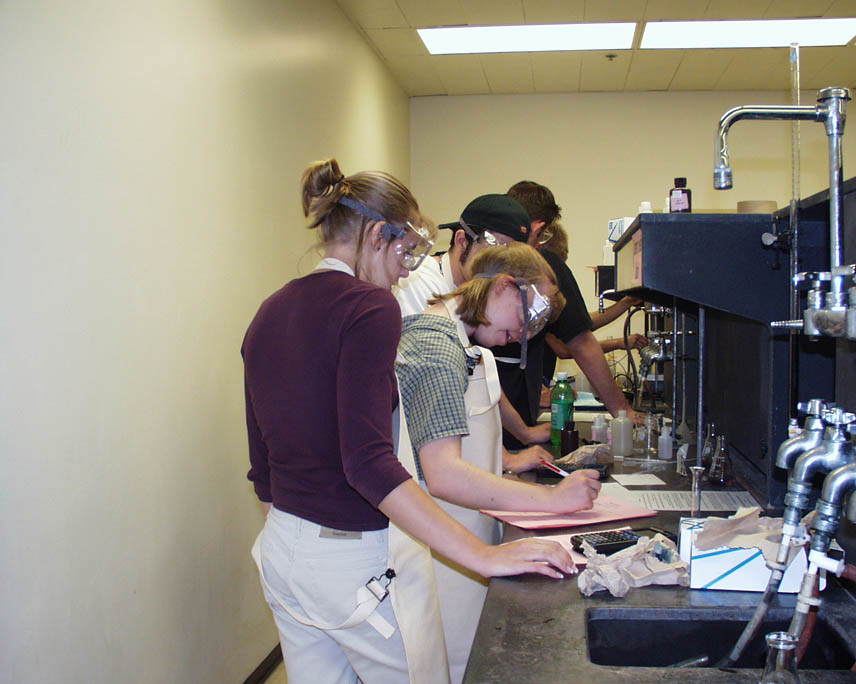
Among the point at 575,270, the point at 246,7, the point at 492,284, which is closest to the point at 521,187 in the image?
the point at 246,7

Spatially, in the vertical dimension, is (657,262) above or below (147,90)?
below

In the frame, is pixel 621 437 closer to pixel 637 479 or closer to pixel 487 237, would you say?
pixel 637 479

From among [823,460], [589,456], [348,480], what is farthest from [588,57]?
[823,460]

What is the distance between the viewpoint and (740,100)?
20.2ft

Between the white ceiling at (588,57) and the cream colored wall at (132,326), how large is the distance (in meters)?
1.38

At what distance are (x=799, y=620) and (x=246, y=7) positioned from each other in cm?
285

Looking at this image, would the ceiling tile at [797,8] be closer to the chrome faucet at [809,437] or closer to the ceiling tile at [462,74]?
the ceiling tile at [462,74]

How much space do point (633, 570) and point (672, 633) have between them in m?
0.14

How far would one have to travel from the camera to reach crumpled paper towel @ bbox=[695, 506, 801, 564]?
52.5 inches

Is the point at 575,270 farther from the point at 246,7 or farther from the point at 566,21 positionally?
the point at 246,7

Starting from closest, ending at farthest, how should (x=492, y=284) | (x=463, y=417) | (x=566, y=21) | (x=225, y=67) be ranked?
(x=463, y=417), (x=492, y=284), (x=225, y=67), (x=566, y=21)

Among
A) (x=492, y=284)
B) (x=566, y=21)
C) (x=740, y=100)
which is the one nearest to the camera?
(x=492, y=284)

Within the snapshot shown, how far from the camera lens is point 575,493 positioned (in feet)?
5.93

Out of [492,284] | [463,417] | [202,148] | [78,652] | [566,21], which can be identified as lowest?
[78,652]
